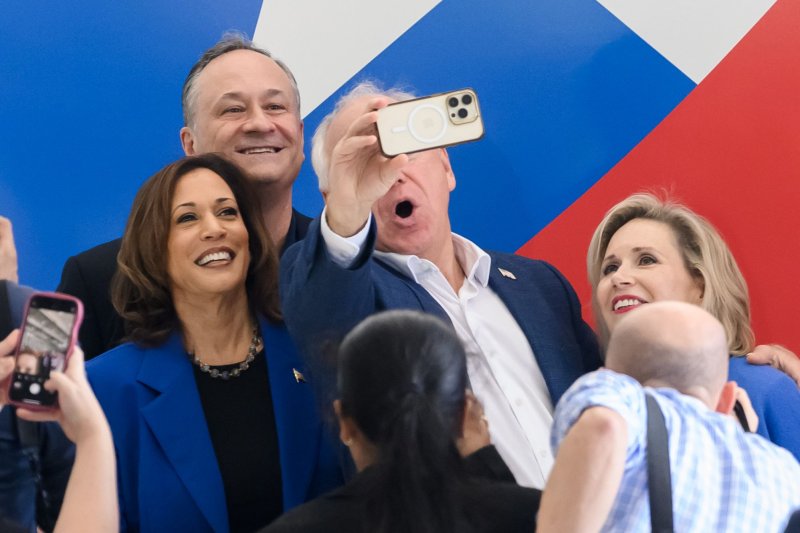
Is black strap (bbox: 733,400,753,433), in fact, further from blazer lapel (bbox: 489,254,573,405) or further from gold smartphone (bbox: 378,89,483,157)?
gold smartphone (bbox: 378,89,483,157)

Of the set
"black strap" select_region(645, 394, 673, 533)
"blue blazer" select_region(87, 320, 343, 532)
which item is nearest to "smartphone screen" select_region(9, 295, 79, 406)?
"blue blazer" select_region(87, 320, 343, 532)

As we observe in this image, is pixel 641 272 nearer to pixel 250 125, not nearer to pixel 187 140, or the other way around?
pixel 250 125

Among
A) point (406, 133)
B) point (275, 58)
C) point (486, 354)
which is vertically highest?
point (275, 58)

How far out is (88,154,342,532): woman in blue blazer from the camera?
2.04 metres

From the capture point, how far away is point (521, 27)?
3.08m

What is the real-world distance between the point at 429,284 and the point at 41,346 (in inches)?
35.4

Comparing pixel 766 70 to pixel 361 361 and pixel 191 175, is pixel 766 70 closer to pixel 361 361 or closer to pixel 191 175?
pixel 191 175

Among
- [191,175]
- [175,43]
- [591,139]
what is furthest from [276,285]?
[591,139]

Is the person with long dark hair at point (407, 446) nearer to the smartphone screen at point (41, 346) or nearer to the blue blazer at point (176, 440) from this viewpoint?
the smartphone screen at point (41, 346)

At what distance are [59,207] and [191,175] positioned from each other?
74 cm

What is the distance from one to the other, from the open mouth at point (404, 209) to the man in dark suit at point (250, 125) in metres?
0.31

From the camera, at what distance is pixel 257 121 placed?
2.62 meters

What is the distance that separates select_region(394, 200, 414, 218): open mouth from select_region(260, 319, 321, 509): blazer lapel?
421 millimetres

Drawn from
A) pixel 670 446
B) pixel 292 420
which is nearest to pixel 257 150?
pixel 292 420
